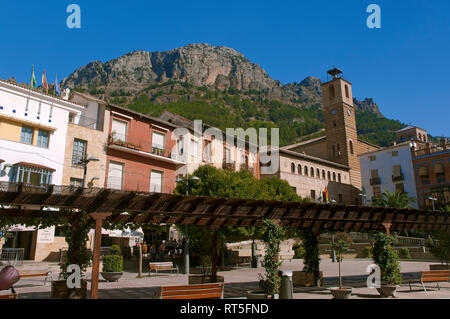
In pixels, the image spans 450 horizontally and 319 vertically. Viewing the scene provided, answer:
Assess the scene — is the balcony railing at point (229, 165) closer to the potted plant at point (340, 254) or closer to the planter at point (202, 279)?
the potted plant at point (340, 254)

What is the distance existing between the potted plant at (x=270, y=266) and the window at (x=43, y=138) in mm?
18131

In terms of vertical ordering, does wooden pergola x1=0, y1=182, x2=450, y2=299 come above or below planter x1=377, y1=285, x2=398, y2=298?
above

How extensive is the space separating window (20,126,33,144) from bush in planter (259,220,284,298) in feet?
60.0

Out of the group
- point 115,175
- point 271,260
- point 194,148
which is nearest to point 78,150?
point 115,175

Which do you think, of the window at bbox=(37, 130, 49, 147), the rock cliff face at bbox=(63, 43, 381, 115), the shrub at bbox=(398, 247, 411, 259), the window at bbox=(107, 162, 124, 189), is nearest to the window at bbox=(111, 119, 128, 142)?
the window at bbox=(107, 162, 124, 189)

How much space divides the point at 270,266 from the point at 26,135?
19.2 meters

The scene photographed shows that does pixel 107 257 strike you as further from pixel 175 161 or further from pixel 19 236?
pixel 175 161

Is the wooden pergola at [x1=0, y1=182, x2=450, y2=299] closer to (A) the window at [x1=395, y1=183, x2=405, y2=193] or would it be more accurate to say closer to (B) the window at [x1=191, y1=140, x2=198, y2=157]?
(B) the window at [x1=191, y1=140, x2=198, y2=157]

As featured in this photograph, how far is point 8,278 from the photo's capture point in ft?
29.1

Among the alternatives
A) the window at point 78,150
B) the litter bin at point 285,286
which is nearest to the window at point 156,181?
the window at point 78,150

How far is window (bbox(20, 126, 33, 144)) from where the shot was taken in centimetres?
2172

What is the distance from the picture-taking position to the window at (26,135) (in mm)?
21719
